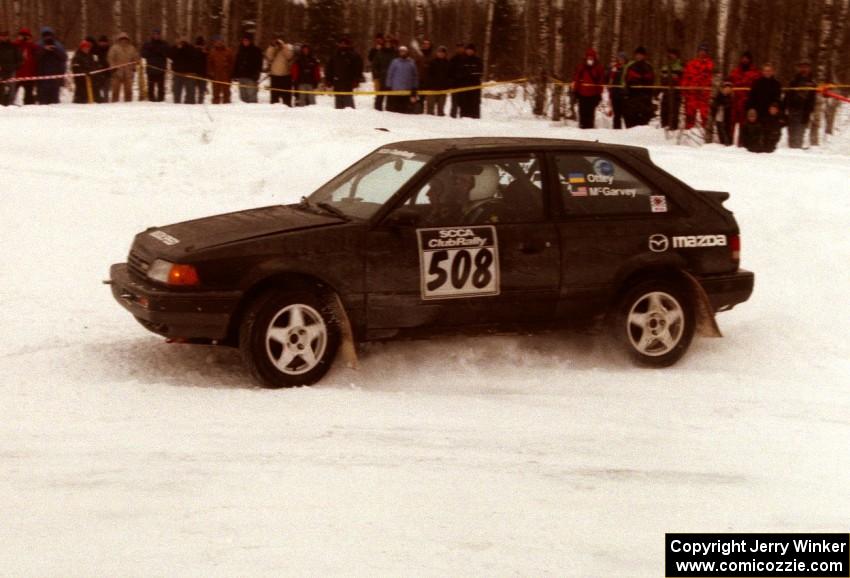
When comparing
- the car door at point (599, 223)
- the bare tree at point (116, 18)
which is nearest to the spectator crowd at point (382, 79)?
the car door at point (599, 223)

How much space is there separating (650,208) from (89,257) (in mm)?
5902

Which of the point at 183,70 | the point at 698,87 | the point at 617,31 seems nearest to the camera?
the point at 698,87

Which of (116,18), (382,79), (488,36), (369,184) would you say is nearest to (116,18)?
(116,18)

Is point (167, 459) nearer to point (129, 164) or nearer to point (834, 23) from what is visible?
point (129, 164)

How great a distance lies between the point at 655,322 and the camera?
26.9 feet

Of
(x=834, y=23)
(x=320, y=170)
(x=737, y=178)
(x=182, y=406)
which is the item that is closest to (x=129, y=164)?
(x=320, y=170)

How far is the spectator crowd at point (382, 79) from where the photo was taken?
20047 mm

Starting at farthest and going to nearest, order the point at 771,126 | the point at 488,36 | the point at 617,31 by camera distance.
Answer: the point at 488,36
the point at 617,31
the point at 771,126

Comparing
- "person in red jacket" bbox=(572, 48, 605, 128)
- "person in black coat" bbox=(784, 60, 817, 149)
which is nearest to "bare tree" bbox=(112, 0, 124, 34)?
"person in red jacket" bbox=(572, 48, 605, 128)

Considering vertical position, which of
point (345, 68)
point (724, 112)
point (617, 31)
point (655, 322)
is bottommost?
point (655, 322)

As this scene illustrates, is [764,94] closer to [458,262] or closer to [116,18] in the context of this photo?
[458,262]

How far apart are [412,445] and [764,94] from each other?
13347 mm

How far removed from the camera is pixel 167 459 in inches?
236

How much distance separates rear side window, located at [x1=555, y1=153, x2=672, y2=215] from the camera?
8.01m
